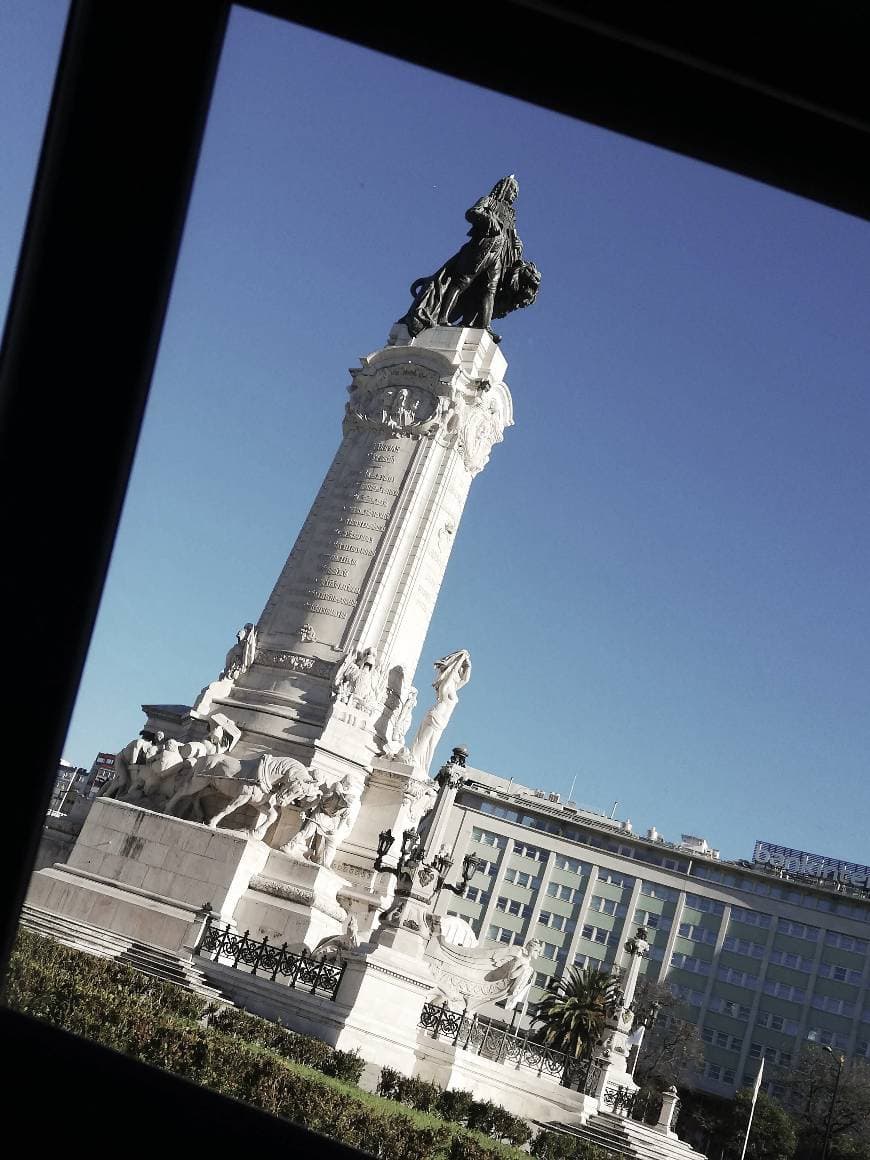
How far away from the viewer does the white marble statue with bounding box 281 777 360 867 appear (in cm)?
2827

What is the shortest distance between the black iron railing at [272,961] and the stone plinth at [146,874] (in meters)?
0.90

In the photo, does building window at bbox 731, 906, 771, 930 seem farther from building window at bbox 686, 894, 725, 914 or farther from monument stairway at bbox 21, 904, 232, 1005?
monument stairway at bbox 21, 904, 232, 1005

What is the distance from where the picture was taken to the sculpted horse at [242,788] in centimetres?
2834

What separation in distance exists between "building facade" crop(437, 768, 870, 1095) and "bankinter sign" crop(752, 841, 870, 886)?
2983 millimetres

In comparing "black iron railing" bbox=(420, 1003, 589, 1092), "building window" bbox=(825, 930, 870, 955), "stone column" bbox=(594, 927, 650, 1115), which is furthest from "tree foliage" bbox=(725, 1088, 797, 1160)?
"black iron railing" bbox=(420, 1003, 589, 1092)

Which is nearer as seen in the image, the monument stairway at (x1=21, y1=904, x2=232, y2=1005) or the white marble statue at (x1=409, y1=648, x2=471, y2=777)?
the monument stairway at (x1=21, y1=904, x2=232, y2=1005)

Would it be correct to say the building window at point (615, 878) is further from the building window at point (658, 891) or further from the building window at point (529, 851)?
the building window at point (529, 851)

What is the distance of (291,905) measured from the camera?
87.7 ft

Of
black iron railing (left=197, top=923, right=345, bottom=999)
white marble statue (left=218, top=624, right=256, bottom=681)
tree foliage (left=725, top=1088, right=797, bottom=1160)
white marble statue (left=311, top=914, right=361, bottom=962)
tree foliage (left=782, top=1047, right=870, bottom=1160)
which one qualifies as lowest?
tree foliage (left=725, top=1088, right=797, bottom=1160)

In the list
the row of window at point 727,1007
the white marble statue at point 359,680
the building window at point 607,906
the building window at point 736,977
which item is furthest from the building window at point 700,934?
the white marble statue at point 359,680

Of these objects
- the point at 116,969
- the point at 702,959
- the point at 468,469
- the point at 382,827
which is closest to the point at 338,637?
the point at 382,827

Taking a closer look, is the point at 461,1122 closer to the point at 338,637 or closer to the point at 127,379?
the point at 338,637

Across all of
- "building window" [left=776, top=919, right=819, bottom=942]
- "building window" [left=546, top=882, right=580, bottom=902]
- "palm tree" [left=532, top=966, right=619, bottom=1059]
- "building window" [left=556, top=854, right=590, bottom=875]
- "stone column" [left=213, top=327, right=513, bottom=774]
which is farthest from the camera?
"building window" [left=556, top=854, right=590, bottom=875]

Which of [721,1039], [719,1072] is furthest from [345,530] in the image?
[721,1039]
